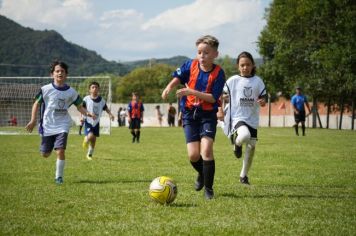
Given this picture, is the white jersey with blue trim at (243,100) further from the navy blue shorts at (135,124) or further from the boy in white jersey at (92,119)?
the navy blue shorts at (135,124)

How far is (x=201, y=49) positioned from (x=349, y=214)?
9.65ft

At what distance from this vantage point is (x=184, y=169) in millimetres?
11883

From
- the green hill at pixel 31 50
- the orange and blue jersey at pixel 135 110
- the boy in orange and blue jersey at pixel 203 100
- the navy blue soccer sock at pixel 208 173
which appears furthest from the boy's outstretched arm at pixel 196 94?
the green hill at pixel 31 50

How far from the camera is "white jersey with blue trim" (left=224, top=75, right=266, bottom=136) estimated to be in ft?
30.8

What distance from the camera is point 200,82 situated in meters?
7.85

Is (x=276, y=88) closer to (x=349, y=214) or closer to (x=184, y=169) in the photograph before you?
(x=184, y=169)

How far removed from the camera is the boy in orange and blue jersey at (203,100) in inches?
304

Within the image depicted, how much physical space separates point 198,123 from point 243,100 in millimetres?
1688

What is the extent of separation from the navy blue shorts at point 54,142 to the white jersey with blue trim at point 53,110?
3.2 inches

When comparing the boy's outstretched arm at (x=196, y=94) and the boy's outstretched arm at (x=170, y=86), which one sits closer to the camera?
the boy's outstretched arm at (x=196, y=94)

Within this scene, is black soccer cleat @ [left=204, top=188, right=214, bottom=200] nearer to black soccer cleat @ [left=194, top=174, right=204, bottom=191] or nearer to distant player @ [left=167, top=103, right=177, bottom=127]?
black soccer cleat @ [left=194, top=174, right=204, bottom=191]

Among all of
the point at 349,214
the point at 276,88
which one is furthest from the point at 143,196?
the point at 276,88

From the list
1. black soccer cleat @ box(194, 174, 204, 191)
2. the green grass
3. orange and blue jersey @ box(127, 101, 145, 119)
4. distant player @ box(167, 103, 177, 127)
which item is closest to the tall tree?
distant player @ box(167, 103, 177, 127)

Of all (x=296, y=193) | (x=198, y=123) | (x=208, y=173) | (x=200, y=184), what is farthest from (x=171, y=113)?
(x=208, y=173)
